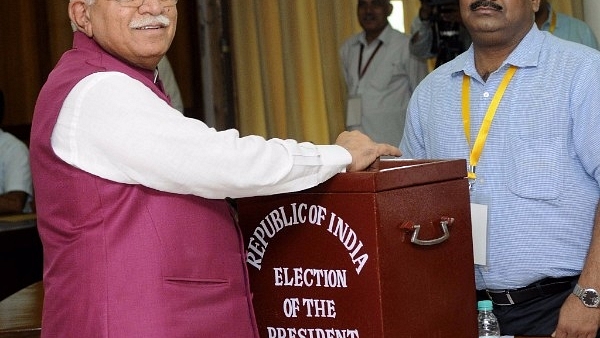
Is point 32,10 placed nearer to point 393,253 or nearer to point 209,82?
point 209,82

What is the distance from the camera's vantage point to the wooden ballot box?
169 cm

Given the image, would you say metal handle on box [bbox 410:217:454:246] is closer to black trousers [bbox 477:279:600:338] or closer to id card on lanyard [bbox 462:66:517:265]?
id card on lanyard [bbox 462:66:517:265]

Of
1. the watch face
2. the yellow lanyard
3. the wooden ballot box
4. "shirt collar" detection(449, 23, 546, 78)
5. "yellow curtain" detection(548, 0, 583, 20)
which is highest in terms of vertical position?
"yellow curtain" detection(548, 0, 583, 20)

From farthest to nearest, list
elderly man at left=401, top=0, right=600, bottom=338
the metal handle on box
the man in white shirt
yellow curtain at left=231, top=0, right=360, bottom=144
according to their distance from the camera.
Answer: yellow curtain at left=231, top=0, right=360, bottom=144 → the man in white shirt → elderly man at left=401, top=0, right=600, bottom=338 → the metal handle on box

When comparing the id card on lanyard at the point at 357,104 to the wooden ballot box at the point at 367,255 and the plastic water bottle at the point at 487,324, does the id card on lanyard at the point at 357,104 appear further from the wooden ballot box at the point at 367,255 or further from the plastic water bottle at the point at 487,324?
the wooden ballot box at the point at 367,255

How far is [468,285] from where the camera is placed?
1.92m

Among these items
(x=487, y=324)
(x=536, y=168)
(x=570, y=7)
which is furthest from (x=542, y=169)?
(x=570, y=7)

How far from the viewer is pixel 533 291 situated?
2.23 meters

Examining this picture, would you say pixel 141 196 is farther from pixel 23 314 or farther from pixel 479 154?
pixel 23 314

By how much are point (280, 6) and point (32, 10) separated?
6.56 feet

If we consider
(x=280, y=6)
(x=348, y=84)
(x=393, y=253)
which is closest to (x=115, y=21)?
(x=393, y=253)

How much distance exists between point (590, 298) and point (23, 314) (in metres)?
1.61

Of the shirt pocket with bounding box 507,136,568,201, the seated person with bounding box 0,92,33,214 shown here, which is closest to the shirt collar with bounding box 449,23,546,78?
the shirt pocket with bounding box 507,136,568,201

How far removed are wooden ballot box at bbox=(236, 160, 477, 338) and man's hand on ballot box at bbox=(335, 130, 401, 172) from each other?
0.07 m
